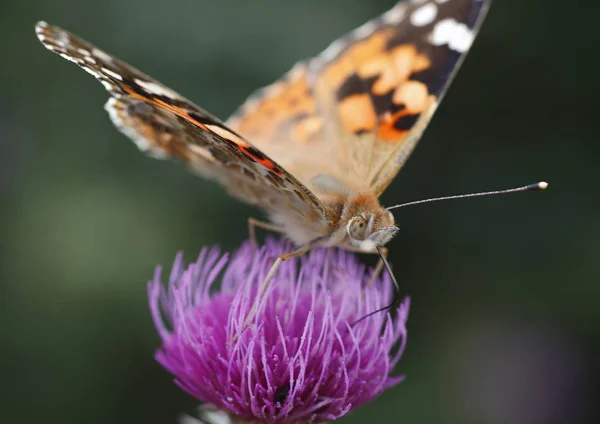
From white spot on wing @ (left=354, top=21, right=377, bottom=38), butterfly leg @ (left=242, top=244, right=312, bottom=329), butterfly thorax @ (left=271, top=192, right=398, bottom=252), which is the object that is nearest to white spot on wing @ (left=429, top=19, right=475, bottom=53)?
white spot on wing @ (left=354, top=21, right=377, bottom=38)

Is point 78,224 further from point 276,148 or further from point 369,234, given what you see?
point 369,234

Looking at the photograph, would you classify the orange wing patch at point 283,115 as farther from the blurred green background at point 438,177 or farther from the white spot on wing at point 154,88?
the blurred green background at point 438,177

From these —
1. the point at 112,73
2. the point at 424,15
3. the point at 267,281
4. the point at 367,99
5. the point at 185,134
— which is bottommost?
the point at 267,281

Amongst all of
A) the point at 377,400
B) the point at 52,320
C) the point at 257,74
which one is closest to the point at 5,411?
the point at 52,320

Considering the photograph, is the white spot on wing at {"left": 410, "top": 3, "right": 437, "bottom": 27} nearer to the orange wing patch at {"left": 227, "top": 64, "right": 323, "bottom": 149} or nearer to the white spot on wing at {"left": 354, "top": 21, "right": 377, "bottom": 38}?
the white spot on wing at {"left": 354, "top": 21, "right": 377, "bottom": 38}

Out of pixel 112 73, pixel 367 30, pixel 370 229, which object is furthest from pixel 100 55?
pixel 367 30

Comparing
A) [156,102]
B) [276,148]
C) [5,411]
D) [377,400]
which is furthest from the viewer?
[377,400]

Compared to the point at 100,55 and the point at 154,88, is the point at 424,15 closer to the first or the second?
the point at 154,88
